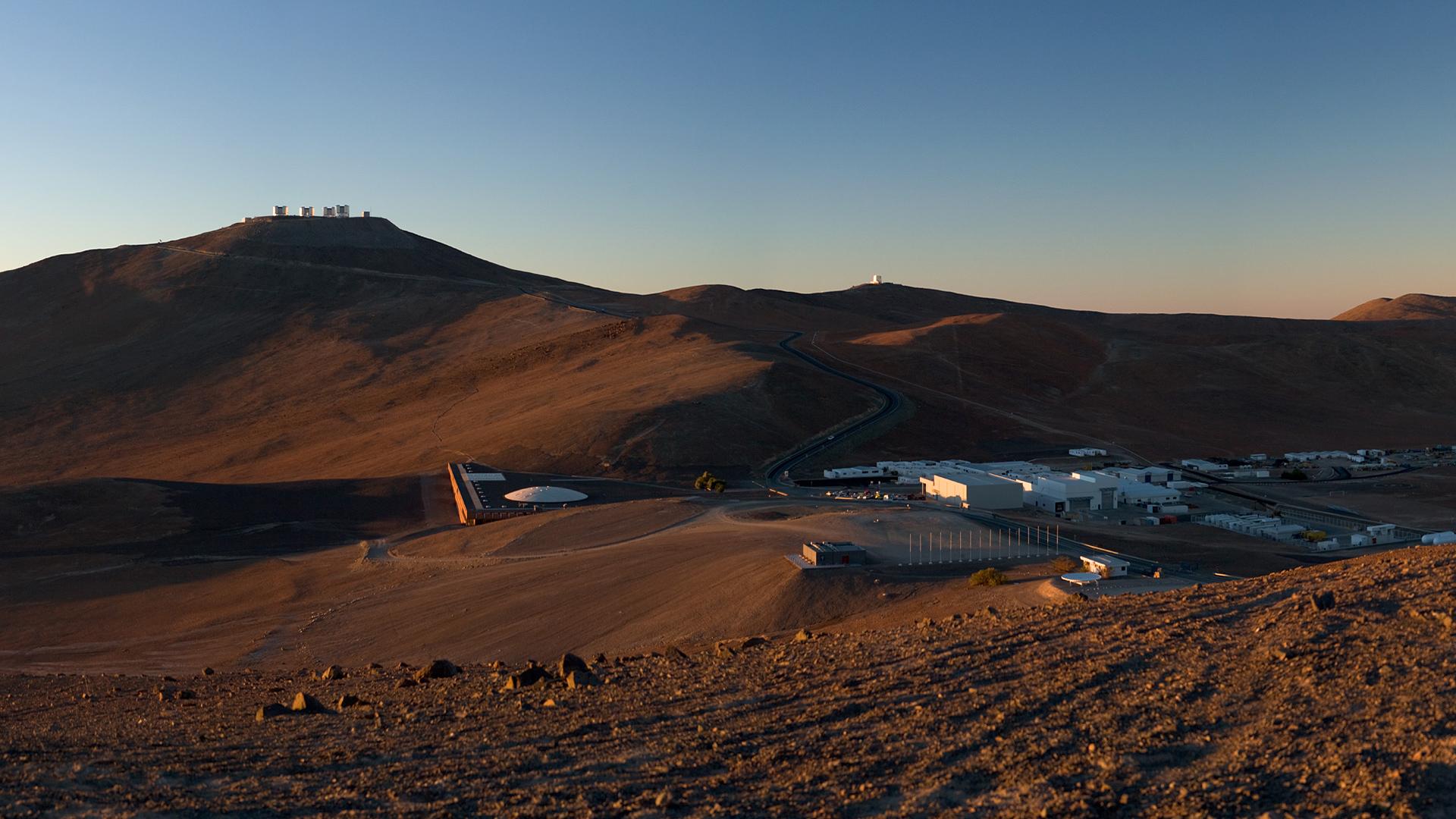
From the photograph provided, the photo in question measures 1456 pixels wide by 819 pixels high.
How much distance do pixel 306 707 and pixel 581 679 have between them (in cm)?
426

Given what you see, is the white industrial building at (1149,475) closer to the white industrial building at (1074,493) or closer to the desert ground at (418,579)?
the white industrial building at (1074,493)

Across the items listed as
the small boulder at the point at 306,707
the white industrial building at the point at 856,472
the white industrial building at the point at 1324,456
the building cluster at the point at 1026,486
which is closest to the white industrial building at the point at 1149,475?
the building cluster at the point at 1026,486

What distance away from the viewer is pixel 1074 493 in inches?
2290

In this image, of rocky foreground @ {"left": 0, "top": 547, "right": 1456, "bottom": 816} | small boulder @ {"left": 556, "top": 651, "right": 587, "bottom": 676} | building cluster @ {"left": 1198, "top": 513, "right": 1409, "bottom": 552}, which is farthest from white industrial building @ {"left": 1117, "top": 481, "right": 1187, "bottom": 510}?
small boulder @ {"left": 556, "top": 651, "right": 587, "bottom": 676}

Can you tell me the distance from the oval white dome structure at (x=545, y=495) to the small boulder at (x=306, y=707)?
3837 centimetres

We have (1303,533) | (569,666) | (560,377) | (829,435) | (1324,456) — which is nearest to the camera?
(569,666)

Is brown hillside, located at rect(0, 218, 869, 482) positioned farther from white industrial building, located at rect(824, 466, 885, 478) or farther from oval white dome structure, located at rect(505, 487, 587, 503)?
oval white dome structure, located at rect(505, 487, 587, 503)

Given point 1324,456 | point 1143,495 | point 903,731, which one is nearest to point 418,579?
point 903,731

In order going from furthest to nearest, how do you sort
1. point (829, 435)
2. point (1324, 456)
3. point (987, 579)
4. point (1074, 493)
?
point (1324, 456) → point (829, 435) → point (1074, 493) → point (987, 579)

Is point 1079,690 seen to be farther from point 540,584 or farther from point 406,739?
point 540,584

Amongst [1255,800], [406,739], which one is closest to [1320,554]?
[1255,800]

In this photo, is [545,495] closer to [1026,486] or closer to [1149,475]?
[1026,486]

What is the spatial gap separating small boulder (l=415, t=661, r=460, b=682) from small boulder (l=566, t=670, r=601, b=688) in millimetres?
3443

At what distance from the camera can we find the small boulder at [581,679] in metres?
15.7
